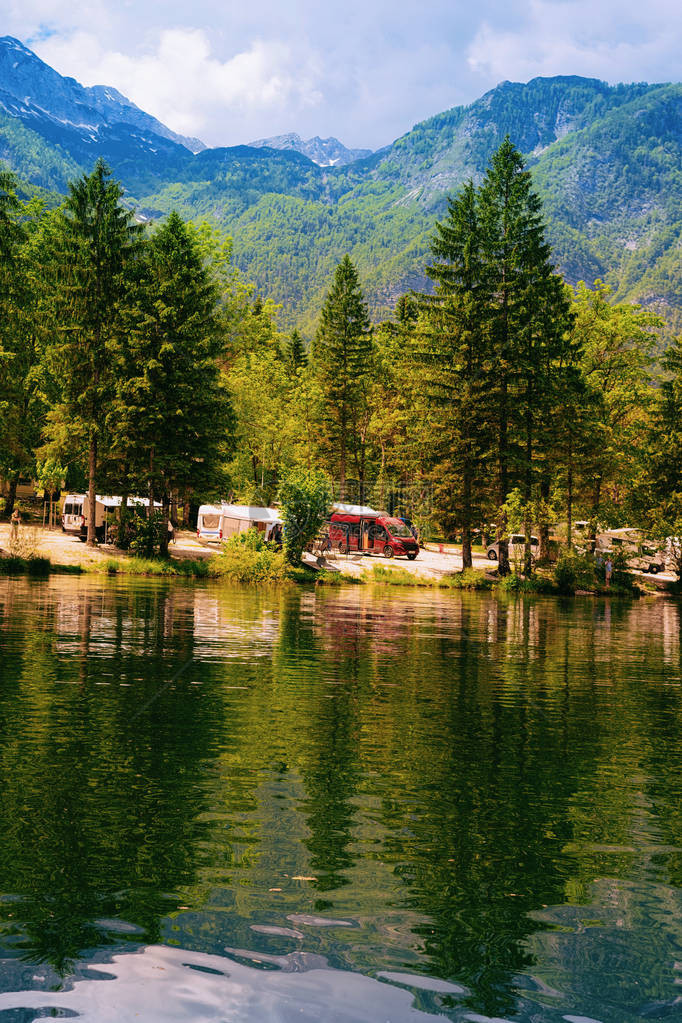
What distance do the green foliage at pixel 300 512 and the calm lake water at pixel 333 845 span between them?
3142cm

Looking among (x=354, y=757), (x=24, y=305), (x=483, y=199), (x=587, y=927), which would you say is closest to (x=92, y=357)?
(x=24, y=305)

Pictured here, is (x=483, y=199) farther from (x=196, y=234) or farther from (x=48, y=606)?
(x=48, y=606)

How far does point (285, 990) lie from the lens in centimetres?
408

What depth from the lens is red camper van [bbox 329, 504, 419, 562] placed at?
59.4m

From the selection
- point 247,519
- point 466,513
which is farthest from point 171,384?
point 466,513

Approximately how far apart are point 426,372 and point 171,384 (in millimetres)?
15987

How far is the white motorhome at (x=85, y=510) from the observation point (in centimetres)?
5266

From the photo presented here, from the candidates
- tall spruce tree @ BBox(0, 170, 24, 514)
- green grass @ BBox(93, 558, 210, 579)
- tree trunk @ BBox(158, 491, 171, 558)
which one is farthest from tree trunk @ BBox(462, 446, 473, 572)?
tall spruce tree @ BBox(0, 170, 24, 514)

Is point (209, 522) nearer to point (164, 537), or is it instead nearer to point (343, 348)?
point (164, 537)

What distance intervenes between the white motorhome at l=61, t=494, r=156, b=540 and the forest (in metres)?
1.92

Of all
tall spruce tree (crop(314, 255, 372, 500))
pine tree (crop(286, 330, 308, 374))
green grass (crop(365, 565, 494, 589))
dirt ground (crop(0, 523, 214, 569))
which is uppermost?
pine tree (crop(286, 330, 308, 374))

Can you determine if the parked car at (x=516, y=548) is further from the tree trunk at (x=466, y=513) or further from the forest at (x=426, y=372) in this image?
the tree trunk at (x=466, y=513)

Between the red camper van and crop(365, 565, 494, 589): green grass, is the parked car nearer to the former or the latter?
crop(365, 565, 494, 589): green grass

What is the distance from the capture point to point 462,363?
5428 centimetres
